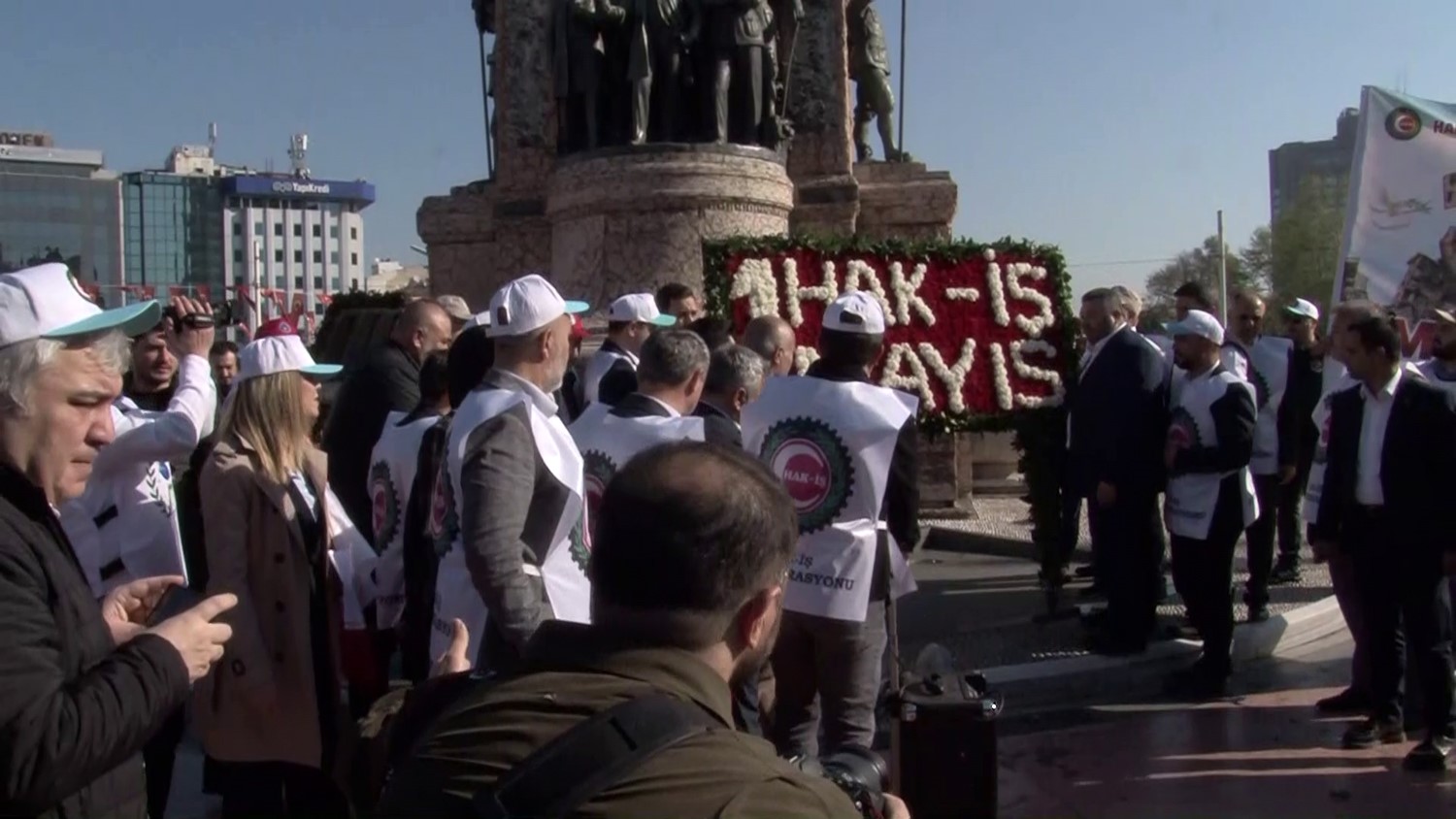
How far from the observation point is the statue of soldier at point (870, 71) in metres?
15.8

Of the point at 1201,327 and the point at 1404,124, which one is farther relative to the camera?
the point at 1404,124

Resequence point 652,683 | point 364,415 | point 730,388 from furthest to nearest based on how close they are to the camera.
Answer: point 364,415, point 730,388, point 652,683

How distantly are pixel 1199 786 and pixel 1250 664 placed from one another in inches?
84.5

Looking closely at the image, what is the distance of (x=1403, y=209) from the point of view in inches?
439

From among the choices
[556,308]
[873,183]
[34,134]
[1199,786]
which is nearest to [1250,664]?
[1199,786]

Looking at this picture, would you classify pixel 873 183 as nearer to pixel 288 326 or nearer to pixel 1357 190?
pixel 1357 190

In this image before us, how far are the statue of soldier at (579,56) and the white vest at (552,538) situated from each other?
1003 cm

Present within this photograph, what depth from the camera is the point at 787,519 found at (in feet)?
6.12

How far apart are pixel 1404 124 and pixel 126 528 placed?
10326mm

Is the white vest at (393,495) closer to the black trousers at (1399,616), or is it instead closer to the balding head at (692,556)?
the balding head at (692,556)

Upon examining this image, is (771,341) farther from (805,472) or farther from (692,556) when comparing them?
(692,556)

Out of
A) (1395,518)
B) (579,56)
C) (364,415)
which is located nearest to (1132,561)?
(1395,518)

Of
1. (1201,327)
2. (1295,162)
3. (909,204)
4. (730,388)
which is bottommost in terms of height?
(730,388)

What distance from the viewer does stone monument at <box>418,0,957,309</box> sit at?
40.0 feet
